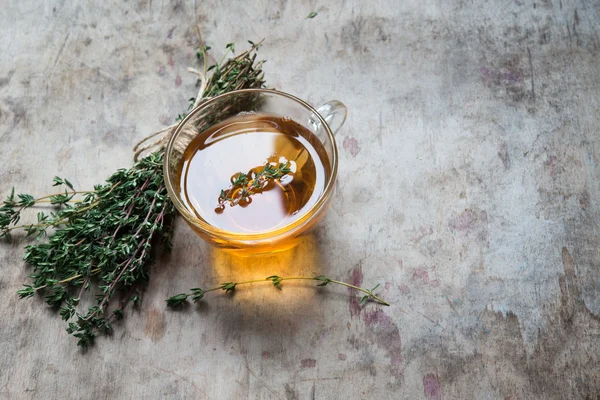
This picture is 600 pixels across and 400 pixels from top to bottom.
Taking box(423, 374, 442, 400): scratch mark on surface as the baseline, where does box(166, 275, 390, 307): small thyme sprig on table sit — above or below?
above

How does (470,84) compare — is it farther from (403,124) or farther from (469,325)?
(469,325)

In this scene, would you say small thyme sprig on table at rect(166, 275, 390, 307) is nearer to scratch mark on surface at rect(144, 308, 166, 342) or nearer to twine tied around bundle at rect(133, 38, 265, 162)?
scratch mark on surface at rect(144, 308, 166, 342)

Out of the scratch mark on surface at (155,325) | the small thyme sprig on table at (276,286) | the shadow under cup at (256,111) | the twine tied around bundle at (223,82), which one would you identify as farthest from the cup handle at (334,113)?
the scratch mark on surface at (155,325)

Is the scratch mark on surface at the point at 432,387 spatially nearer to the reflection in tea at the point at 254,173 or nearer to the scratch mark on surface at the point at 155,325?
the reflection in tea at the point at 254,173

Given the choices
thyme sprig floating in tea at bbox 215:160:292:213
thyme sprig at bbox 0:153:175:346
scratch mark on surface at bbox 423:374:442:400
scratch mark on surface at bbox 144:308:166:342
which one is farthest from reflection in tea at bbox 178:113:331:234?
scratch mark on surface at bbox 423:374:442:400

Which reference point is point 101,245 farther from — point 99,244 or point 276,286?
point 276,286

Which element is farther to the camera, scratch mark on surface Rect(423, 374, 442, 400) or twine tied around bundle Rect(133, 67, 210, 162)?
twine tied around bundle Rect(133, 67, 210, 162)

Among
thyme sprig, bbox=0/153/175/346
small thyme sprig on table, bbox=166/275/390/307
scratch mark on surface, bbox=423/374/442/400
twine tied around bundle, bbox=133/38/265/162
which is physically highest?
twine tied around bundle, bbox=133/38/265/162

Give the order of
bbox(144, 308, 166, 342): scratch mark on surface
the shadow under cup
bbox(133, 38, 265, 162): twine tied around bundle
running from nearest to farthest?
the shadow under cup → bbox(144, 308, 166, 342): scratch mark on surface → bbox(133, 38, 265, 162): twine tied around bundle

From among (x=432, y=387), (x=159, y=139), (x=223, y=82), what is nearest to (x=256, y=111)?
(x=223, y=82)
